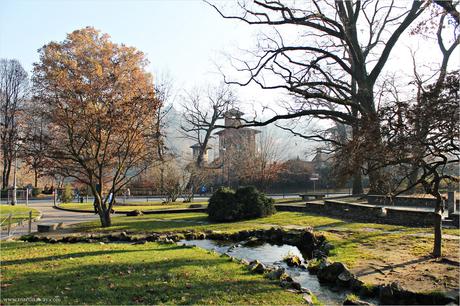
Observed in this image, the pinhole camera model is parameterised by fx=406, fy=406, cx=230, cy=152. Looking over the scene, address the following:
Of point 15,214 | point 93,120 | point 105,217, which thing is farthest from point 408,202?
point 15,214

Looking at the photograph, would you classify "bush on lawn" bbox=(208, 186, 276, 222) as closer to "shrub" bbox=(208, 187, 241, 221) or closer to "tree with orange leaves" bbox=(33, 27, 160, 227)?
"shrub" bbox=(208, 187, 241, 221)

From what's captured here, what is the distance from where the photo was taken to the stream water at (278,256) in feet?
27.3

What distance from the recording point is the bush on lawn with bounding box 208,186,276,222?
20.8 metres

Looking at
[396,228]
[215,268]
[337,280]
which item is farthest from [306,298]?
[396,228]

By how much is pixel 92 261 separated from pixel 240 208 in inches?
469

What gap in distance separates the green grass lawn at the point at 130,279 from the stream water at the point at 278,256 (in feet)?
3.71

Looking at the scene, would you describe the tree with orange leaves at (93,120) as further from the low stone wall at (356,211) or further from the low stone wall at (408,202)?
the low stone wall at (408,202)

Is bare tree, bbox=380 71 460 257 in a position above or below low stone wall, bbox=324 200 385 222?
above

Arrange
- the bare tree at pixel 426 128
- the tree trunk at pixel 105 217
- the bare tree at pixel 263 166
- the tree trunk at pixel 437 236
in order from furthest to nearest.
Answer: the bare tree at pixel 263 166
the tree trunk at pixel 105 217
the tree trunk at pixel 437 236
the bare tree at pixel 426 128

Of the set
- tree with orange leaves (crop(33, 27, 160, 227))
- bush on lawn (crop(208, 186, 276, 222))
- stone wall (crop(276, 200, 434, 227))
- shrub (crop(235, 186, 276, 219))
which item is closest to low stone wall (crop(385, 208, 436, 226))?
stone wall (crop(276, 200, 434, 227))

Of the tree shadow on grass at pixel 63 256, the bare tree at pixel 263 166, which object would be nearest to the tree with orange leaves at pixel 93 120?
the tree shadow on grass at pixel 63 256

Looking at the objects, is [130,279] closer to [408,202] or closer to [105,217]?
[105,217]

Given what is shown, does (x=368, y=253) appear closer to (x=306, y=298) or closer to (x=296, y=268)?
(x=296, y=268)

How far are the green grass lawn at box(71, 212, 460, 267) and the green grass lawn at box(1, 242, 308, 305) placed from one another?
10.9ft
